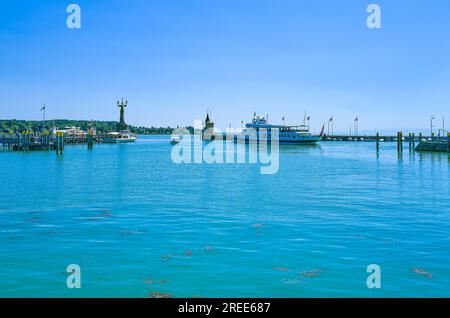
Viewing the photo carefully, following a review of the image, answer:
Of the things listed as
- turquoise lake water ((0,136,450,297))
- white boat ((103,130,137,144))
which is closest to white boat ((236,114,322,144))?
white boat ((103,130,137,144))

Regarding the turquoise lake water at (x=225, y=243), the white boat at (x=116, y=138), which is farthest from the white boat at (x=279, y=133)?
the turquoise lake water at (x=225, y=243)

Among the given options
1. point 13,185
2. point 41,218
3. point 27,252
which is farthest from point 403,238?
point 13,185

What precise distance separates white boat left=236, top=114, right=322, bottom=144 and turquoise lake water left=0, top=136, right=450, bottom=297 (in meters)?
115

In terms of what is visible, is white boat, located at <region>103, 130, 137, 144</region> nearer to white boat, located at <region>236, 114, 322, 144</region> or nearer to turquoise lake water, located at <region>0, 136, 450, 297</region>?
white boat, located at <region>236, 114, 322, 144</region>

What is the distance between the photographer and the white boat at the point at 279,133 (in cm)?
14350

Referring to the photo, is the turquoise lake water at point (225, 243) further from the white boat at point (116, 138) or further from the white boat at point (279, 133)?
the white boat at point (116, 138)

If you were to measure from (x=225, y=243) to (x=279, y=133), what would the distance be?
132m

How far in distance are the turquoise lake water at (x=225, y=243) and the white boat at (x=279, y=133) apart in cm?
11483

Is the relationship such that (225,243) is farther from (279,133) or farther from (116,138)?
(116,138)

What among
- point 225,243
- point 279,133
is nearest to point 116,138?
point 279,133

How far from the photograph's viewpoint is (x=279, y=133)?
145 m

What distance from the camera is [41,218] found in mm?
20281

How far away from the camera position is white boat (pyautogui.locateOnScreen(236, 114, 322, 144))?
14350 cm
